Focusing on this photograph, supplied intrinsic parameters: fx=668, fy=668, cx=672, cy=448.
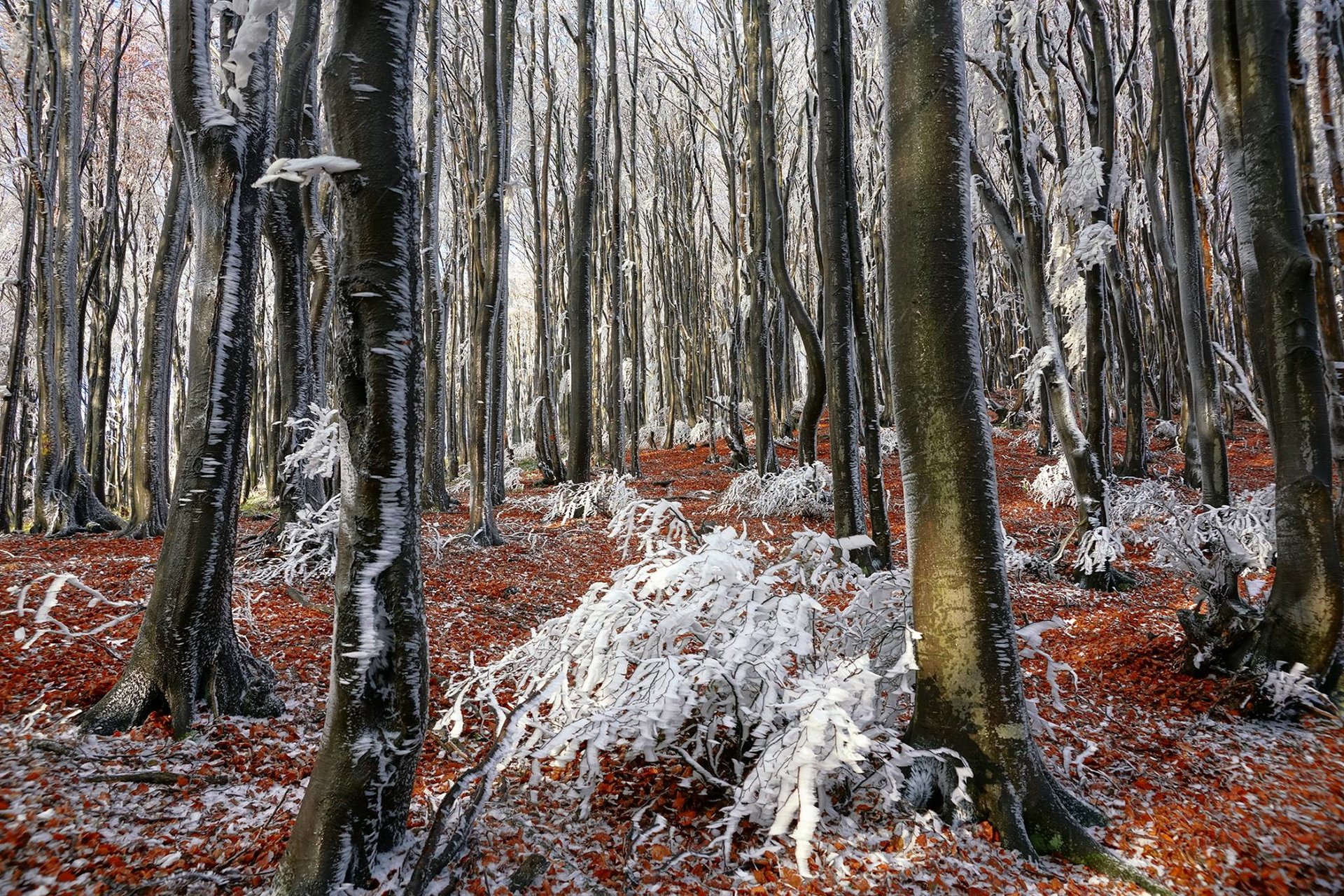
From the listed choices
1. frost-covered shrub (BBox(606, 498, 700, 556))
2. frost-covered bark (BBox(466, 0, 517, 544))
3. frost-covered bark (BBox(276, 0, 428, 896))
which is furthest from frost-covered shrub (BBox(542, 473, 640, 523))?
frost-covered bark (BBox(276, 0, 428, 896))

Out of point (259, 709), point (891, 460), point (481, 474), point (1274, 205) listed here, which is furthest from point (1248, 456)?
point (259, 709)

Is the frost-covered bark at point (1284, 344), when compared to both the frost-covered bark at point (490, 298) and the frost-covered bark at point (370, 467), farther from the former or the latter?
the frost-covered bark at point (490, 298)

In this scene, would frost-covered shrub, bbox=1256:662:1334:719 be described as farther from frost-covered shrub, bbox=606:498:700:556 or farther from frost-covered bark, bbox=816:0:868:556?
frost-covered shrub, bbox=606:498:700:556

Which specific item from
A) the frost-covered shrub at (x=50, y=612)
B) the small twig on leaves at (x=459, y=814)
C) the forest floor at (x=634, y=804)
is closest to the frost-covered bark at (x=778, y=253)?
the forest floor at (x=634, y=804)

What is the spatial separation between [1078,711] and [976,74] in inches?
527

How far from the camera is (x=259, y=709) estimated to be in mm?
3352

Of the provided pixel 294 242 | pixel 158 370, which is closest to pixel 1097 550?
pixel 294 242

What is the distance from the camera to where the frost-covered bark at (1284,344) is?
344cm

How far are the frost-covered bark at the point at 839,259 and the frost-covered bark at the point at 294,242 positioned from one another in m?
4.11

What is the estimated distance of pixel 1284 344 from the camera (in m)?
3.58

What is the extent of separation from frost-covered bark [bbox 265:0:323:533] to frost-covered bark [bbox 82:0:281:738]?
1690 millimetres

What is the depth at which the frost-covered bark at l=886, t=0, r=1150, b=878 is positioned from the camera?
8.41ft

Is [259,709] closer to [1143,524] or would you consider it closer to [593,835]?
[593,835]


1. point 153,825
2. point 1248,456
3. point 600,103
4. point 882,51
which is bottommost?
point 153,825
